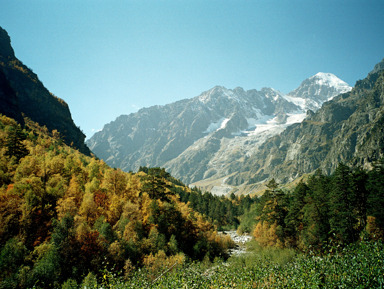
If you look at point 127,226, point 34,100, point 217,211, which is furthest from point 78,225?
point 34,100

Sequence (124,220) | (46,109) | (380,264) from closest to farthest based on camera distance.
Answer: (380,264)
(124,220)
(46,109)

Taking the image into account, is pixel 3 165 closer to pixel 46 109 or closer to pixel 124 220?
pixel 124 220

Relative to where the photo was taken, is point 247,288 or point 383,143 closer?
point 247,288

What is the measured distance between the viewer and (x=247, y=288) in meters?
13.8

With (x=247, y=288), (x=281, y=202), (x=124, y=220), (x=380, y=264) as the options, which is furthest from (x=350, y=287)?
(x=281, y=202)

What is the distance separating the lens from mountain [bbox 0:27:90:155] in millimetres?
146375

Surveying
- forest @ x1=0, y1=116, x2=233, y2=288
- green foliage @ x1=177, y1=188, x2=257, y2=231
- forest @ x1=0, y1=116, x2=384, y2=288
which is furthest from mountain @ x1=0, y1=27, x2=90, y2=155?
forest @ x1=0, y1=116, x2=233, y2=288

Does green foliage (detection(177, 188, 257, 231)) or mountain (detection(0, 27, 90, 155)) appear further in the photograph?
mountain (detection(0, 27, 90, 155))

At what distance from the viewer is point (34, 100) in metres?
154

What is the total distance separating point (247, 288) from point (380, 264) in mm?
8750

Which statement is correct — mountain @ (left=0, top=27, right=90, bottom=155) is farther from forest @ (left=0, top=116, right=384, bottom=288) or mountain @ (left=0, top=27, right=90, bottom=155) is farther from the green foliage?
forest @ (left=0, top=116, right=384, bottom=288)

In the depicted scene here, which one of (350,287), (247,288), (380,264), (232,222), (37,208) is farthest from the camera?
(232,222)

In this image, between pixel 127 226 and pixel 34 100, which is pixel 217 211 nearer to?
pixel 127 226

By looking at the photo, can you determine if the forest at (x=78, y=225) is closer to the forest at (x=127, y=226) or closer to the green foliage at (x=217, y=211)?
the forest at (x=127, y=226)
